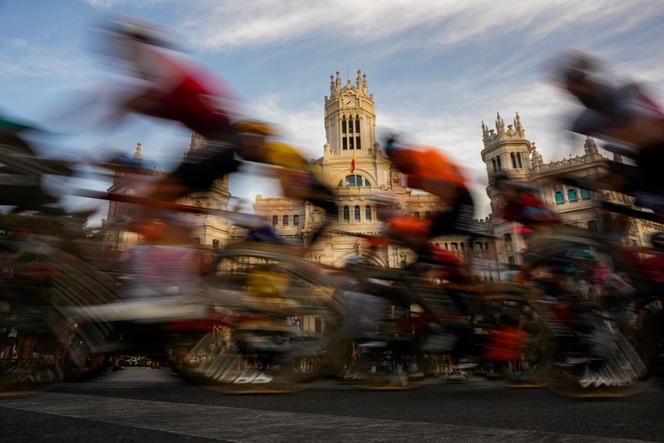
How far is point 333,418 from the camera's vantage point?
8.69 ft

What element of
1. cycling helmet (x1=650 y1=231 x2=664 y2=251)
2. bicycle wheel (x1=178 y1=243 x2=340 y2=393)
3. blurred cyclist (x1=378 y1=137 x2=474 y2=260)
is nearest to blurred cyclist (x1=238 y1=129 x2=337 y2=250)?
bicycle wheel (x1=178 y1=243 x2=340 y2=393)

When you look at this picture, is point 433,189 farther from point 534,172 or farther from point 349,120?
point 349,120

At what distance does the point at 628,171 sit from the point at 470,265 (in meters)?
2.08

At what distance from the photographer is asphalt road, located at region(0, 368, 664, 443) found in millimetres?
2105

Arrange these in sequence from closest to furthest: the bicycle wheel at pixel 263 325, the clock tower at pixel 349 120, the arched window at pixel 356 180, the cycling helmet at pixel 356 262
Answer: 1. the bicycle wheel at pixel 263 325
2. the cycling helmet at pixel 356 262
3. the arched window at pixel 356 180
4. the clock tower at pixel 349 120

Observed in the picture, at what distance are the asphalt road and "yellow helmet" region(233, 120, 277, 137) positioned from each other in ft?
8.27

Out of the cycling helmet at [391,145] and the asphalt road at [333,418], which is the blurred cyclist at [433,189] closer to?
the cycling helmet at [391,145]

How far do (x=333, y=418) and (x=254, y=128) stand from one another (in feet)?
8.94

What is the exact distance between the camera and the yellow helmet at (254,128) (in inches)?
148

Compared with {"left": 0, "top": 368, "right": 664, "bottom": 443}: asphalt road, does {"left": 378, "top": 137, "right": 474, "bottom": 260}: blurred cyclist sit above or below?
above

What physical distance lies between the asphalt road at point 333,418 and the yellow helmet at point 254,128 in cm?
252

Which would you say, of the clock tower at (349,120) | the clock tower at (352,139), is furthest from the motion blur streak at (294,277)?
the clock tower at (349,120)

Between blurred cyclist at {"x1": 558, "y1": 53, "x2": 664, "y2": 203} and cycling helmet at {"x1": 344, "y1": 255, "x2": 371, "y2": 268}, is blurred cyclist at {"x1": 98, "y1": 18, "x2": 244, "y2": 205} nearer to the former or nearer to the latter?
cycling helmet at {"x1": 344, "y1": 255, "x2": 371, "y2": 268}

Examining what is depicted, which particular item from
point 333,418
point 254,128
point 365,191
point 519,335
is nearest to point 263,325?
point 333,418
